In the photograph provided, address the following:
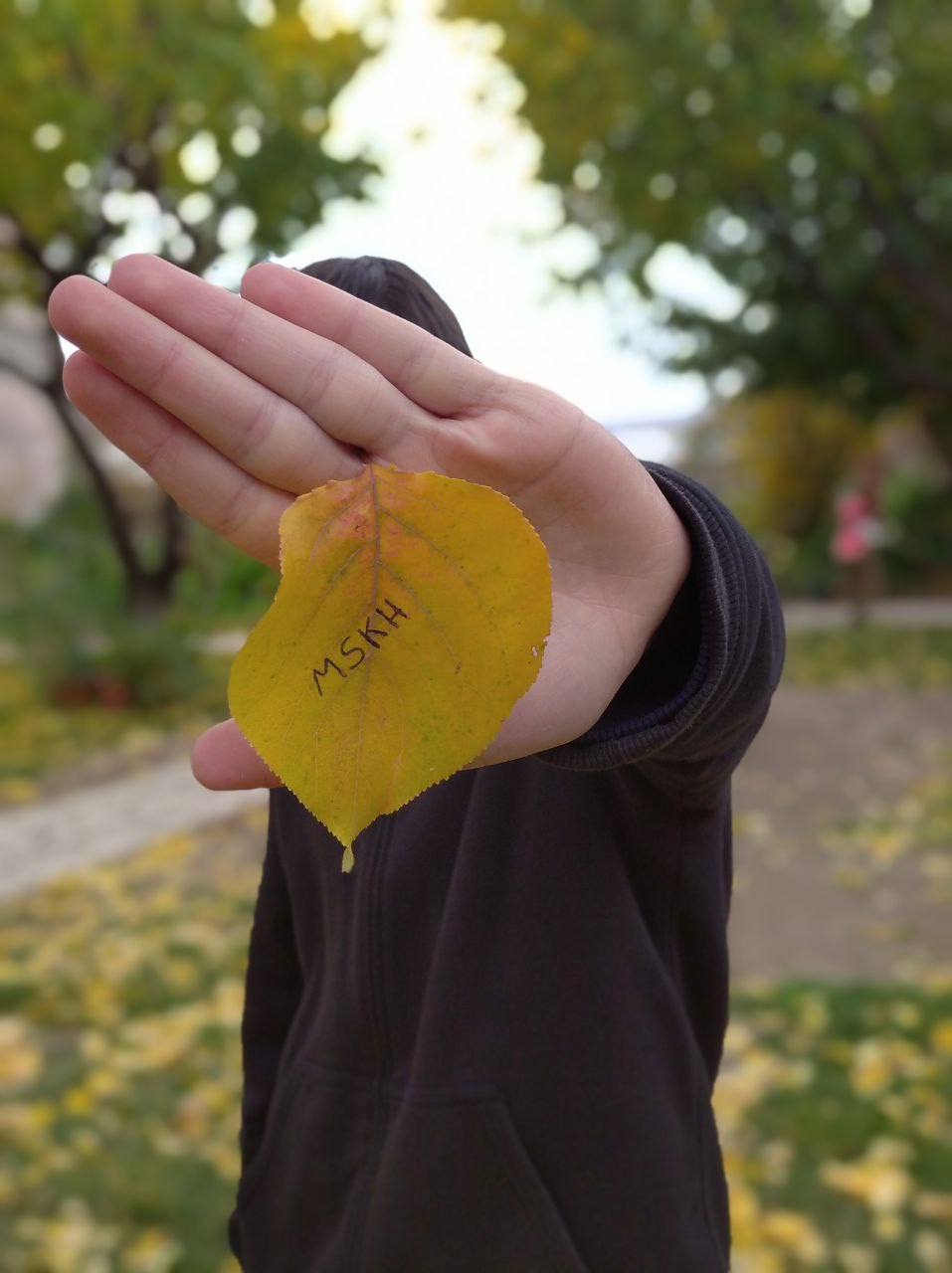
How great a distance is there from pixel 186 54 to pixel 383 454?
6.31 m

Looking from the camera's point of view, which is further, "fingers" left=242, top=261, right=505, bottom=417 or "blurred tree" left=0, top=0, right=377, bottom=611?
"blurred tree" left=0, top=0, right=377, bottom=611

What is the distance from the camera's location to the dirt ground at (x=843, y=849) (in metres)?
3.61

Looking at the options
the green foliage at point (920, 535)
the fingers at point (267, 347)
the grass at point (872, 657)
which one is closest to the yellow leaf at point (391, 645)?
the fingers at point (267, 347)

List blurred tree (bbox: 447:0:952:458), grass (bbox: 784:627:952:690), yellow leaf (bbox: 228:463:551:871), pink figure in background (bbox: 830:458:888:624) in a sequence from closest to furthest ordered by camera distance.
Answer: yellow leaf (bbox: 228:463:551:871) → blurred tree (bbox: 447:0:952:458) → grass (bbox: 784:627:952:690) → pink figure in background (bbox: 830:458:888:624)

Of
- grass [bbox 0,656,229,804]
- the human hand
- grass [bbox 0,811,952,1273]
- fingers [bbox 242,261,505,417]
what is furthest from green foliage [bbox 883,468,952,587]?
fingers [bbox 242,261,505,417]

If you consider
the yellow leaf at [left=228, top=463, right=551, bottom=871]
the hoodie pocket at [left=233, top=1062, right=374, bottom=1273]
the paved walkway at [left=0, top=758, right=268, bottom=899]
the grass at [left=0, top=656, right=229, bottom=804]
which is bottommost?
the grass at [left=0, top=656, right=229, bottom=804]

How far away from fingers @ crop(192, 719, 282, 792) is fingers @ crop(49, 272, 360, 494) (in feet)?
0.63

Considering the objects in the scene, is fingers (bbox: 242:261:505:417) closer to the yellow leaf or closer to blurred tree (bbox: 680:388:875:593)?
the yellow leaf

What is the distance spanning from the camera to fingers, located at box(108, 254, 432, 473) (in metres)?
0.71

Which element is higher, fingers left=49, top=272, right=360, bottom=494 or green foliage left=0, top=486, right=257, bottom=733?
fingers left=49, top=272, right=360, bottom=494

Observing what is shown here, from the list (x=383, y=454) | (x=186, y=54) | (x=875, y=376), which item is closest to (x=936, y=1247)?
(x=383, y=454)

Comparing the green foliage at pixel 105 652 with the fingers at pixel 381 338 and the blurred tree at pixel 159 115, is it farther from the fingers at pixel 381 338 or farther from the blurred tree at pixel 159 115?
the fingers at pixel 381 338

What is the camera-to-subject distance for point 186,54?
6.07m

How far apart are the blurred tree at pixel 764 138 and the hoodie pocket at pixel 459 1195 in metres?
7.15
